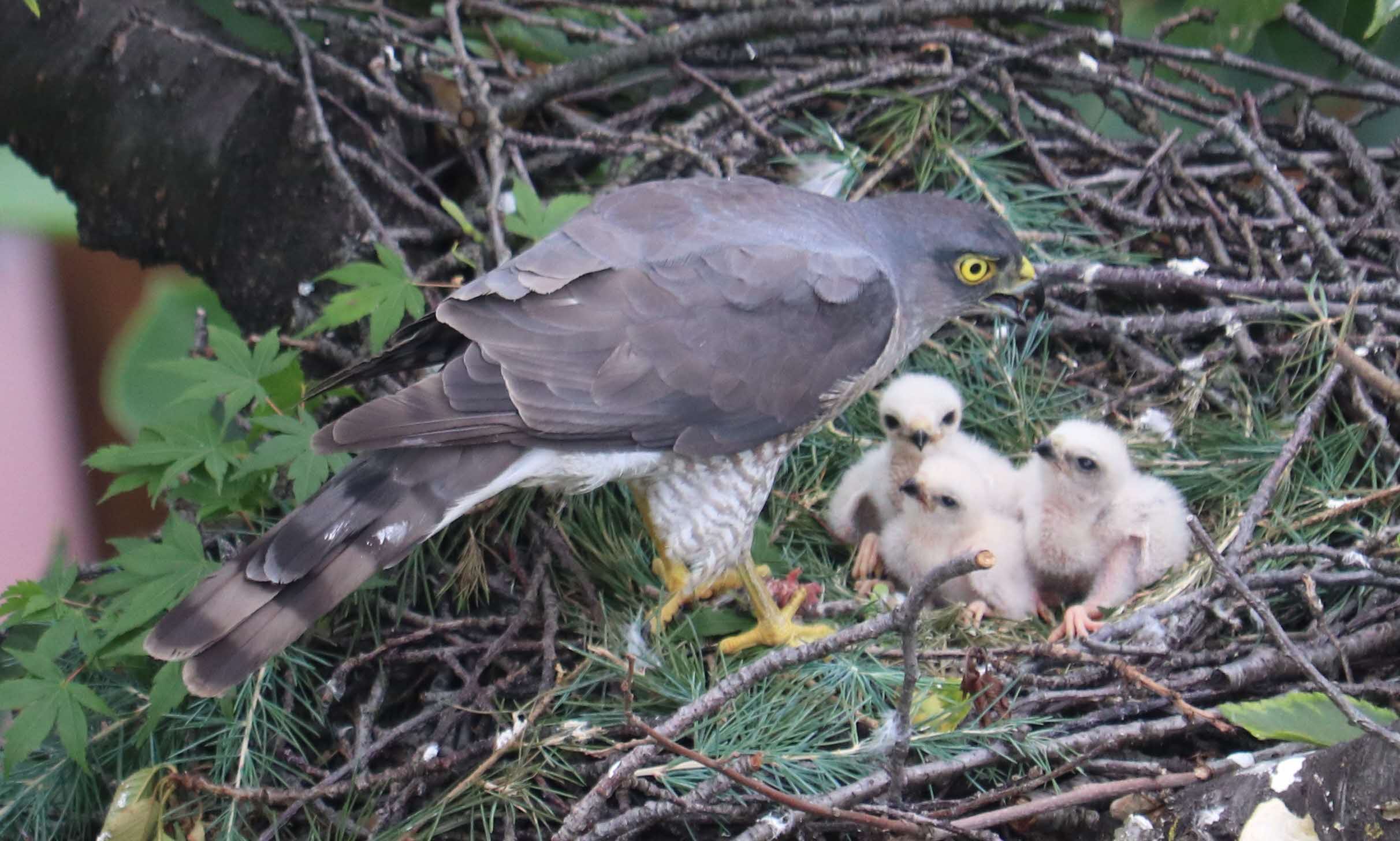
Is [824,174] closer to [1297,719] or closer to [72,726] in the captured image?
[1297,719]

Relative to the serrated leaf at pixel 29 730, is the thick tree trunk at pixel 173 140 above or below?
above

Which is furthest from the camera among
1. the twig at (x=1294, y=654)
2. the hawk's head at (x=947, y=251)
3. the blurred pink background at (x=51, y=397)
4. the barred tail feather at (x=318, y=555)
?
the blurred pink background at (x=51, y=397)

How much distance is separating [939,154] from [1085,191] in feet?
1.36

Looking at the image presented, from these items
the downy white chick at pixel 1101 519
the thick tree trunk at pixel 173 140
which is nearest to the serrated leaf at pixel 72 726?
the thick tree trunk at pixel 173 140

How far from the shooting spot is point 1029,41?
11.4 feet

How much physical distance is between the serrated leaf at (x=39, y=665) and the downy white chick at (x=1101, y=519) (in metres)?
2.01

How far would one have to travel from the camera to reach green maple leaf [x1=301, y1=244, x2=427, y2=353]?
2.56m

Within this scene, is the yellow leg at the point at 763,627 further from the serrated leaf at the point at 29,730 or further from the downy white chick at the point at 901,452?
the serrated leaf at the point at 29,730

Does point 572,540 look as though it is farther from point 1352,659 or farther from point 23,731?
point 1352,659

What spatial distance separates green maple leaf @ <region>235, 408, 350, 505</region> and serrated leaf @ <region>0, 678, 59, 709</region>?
515 mm

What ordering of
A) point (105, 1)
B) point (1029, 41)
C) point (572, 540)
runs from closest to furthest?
point (572, 540)
point (105, 1)
point (1029, 41)

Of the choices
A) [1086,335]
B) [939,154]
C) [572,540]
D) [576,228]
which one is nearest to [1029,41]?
[939,154]

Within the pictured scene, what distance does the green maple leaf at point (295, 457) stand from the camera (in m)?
2.33

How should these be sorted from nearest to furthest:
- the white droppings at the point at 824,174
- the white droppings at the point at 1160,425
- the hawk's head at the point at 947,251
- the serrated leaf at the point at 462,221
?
1. the hawk's head at the point at 947,251
2. the serrated leaf at the point at 462,221
3. the white droppings at the point at 1160,425
4. the white droppings at the point at 824,174
